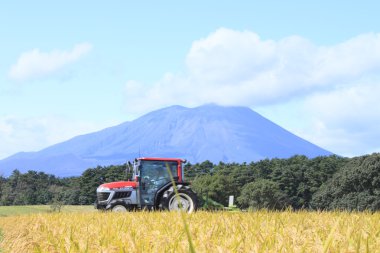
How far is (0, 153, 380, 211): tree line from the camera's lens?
174 feet

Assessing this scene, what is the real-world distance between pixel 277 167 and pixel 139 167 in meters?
71.6

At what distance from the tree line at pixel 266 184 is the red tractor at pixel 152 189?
111 ft

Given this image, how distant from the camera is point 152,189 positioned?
19.2m

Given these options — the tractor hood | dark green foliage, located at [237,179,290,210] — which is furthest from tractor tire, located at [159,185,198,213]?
dark green foliage, located at [237,179,290,210]

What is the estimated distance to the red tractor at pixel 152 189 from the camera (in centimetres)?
1768

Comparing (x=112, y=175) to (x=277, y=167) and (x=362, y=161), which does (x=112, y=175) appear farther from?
(x=362, y=161)

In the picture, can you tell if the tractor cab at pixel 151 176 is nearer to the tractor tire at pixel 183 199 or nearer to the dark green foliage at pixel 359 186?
the tractor tire at pixel 183 199

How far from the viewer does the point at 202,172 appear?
349ft

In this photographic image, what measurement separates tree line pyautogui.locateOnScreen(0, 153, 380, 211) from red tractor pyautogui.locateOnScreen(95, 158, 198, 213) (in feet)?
111

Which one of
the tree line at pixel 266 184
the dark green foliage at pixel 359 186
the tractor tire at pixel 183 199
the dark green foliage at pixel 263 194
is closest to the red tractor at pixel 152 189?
the tractor tire at pixel 183 199

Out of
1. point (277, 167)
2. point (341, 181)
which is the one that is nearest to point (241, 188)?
point (277, 167)

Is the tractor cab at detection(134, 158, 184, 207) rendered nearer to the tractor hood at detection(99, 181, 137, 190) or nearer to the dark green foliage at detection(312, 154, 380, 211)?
the tractor hood at detection(99, 181, 137, 190)

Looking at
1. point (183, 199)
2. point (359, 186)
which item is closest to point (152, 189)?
point (183, 199)

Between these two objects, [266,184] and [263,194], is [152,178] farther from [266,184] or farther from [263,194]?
[266,184]
